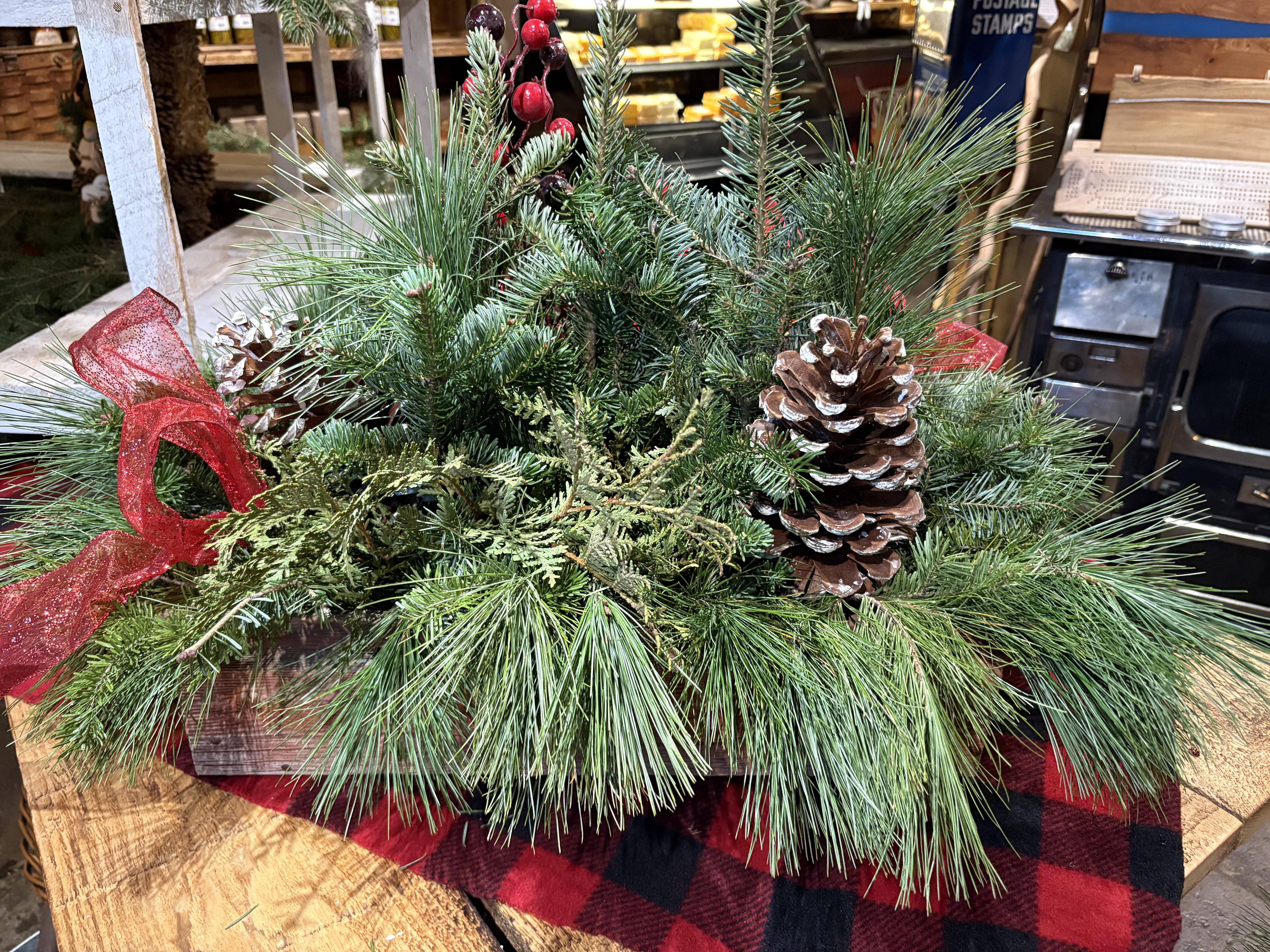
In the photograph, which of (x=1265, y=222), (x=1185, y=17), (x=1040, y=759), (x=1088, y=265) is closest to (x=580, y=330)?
(x=1040, y=759)

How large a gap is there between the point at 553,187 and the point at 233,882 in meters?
0.42

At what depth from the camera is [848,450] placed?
17.9 inches

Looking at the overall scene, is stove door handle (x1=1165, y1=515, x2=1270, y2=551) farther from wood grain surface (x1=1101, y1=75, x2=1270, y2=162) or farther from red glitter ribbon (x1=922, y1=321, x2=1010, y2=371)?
red glitter ribbon (x1=922, y1=321, x2=1010, y2=371)

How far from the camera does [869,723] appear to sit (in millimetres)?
396

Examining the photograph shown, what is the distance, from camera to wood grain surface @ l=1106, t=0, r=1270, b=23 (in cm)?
143

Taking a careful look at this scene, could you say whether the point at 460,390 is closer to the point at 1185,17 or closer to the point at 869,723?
the point at 869,723

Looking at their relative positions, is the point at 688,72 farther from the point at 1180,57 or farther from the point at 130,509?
the point at 130,509

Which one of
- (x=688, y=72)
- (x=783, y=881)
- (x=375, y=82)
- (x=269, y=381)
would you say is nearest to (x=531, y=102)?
(x=269, y=381)

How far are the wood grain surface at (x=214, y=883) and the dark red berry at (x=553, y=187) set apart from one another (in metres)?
0.39

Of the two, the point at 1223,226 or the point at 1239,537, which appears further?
the point at 1239,537

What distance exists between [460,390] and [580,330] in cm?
9

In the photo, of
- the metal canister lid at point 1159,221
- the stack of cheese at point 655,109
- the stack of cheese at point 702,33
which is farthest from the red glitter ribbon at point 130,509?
the stack of cheese at point 702,33

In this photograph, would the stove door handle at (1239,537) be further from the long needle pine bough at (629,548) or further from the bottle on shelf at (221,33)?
the bottle on shelf at (221,33)

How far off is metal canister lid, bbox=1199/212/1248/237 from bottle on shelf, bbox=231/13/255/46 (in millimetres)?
1618
